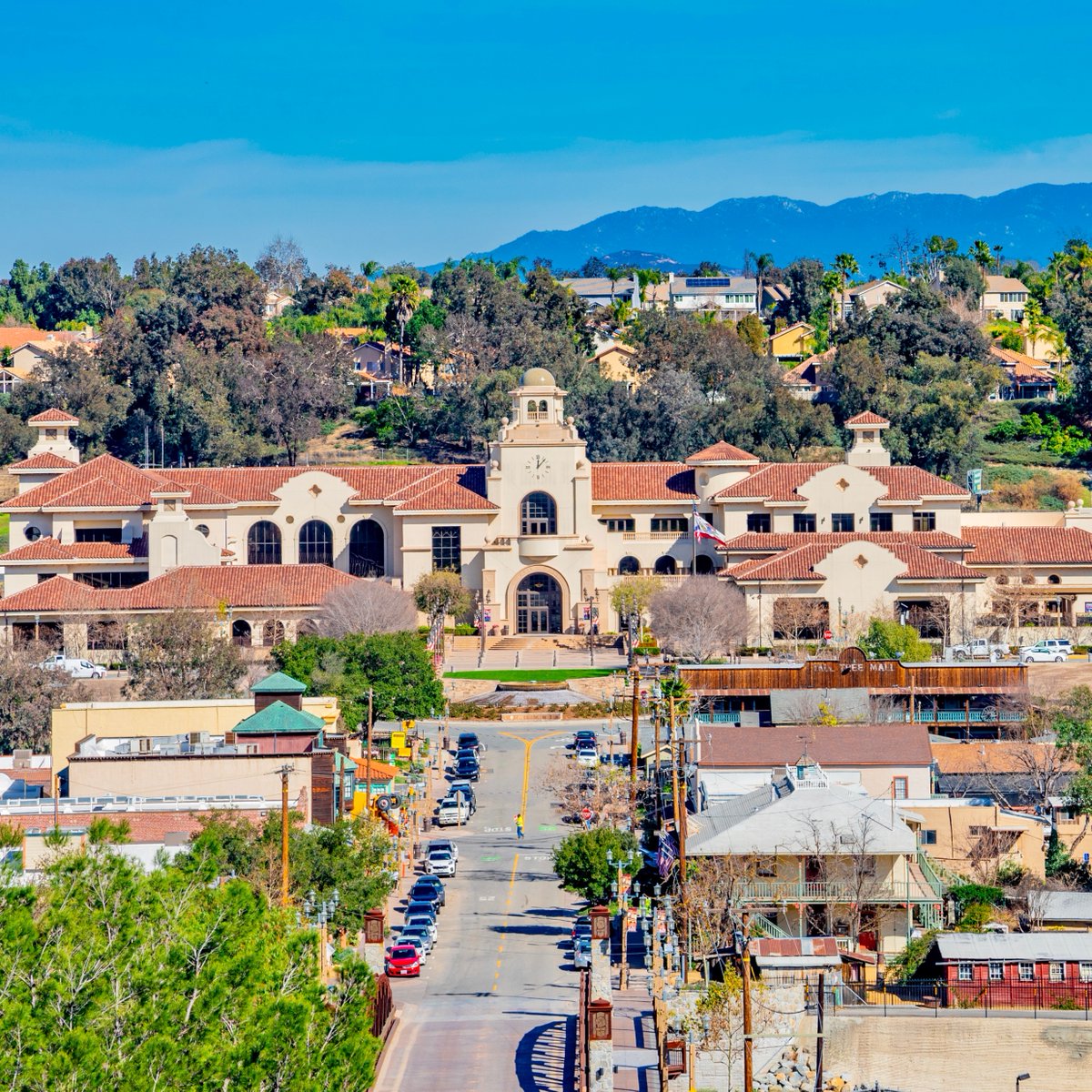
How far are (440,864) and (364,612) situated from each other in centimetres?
3132

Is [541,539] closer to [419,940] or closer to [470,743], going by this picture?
[470,743]

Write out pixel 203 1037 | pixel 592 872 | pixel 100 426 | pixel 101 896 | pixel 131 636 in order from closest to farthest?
→ 1. pixel 203 1037
2. pixel 101 896
3. pixel 592 872
4. pixel 131 636
5. pixel 100 426

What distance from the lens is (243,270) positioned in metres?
152

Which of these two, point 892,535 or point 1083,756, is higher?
point 892,535

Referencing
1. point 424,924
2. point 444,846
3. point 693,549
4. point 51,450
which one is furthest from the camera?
point 51,450

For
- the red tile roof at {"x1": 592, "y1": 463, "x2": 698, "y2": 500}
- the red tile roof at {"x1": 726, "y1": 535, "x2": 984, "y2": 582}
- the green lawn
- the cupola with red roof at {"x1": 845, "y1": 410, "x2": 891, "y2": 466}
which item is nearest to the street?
the green lawn

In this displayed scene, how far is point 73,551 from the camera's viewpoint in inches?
4158

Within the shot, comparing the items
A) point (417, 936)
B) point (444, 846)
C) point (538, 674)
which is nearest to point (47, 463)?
point (538, 674)

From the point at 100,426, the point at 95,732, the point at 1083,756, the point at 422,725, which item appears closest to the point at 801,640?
the point at 422,725

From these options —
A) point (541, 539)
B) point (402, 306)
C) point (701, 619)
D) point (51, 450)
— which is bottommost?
point (701, 619)

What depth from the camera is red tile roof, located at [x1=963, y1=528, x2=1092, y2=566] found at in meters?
104

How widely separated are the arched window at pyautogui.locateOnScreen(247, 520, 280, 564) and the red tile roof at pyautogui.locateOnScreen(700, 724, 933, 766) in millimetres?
42818

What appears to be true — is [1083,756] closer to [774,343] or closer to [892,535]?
[892,535]

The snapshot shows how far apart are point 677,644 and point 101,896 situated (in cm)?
5752
